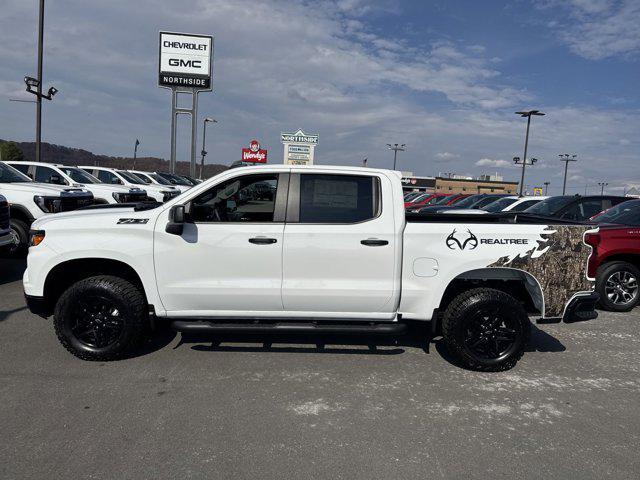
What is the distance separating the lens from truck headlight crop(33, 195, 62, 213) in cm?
885

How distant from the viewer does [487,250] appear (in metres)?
4.27

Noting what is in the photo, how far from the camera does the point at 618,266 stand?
22.3ft

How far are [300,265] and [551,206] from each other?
27.8 ft

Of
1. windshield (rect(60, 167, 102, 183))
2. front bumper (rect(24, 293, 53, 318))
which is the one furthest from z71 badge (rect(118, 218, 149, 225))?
windshield (rect(60, 167, 102, 183))

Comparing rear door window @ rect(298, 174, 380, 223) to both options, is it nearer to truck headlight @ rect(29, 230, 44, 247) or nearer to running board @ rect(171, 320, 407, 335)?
running board @ rect(171, 320, 407, 335)

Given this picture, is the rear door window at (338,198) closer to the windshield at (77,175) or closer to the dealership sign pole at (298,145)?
the windshield at (77,175)

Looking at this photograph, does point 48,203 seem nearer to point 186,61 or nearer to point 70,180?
point 70,180


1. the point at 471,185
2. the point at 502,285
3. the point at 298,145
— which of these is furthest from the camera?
the point at 471,185

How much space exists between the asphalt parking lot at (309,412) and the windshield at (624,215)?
10.1ft

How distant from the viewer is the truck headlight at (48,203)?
8852 mm

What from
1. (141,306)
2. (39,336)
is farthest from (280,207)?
(39,336)

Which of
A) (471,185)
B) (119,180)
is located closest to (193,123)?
(119,180)

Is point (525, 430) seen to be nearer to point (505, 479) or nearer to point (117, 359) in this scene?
point (505, 479)

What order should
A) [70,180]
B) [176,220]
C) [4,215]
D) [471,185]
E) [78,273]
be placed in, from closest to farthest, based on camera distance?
1. [176,220]
2. [78,273]
3. [4,215]
4. [70,180]
5. [471,185]
